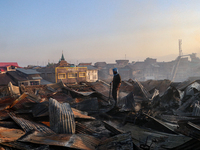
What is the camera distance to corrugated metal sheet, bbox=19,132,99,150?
2402 millimetres

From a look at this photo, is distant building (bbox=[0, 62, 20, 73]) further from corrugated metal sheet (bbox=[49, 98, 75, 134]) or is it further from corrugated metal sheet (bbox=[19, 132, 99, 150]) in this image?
corrugated metal sheet (bbox=[19, 132, 99, 150])

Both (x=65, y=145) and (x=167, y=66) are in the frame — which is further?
(x=167, y=66)

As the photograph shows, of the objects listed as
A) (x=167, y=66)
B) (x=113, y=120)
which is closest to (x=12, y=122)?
(x=113, y=120)

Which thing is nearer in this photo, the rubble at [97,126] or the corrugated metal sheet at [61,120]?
the rubble at [97,126]

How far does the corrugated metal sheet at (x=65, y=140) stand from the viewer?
240 cm

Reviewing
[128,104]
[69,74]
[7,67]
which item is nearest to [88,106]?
[128,104]

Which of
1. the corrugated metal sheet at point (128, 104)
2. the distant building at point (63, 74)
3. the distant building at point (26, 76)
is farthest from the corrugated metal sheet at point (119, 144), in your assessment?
the distant building at point (63, 74)

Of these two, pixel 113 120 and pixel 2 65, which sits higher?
pixel 2 65

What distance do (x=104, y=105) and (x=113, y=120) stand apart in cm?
121

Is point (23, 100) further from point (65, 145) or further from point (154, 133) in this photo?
point (154, 133)

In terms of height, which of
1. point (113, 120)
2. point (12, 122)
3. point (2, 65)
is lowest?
point (113, 120)

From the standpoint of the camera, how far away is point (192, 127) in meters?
2.66

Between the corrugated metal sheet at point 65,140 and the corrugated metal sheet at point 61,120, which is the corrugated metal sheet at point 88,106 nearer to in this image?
the corrugated metal sheet at point 61,120

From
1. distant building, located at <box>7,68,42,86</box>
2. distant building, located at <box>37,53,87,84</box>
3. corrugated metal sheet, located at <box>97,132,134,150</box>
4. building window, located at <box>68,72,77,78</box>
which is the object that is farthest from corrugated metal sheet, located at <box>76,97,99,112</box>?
building window, located at <box>68,72,77,78</box>
